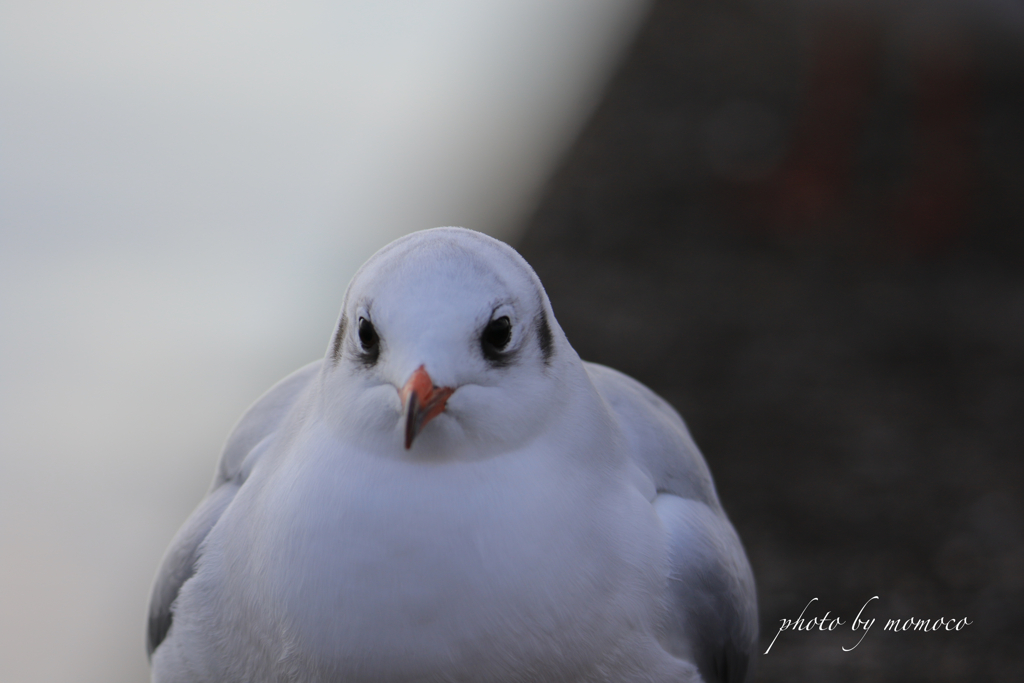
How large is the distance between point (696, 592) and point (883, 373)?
2569mm

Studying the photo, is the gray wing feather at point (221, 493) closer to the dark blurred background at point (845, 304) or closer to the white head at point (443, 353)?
the white head at point (443, 353)

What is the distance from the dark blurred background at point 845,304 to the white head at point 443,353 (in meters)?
1.48

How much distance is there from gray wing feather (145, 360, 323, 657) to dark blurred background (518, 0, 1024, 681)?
4.66ft

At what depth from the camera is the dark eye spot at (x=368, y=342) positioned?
1.12 meters

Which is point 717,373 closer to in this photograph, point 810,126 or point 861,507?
point 861,507

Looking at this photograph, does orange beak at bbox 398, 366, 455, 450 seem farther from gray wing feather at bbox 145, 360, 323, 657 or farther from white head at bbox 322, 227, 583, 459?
gray wing feather at bbox 145, 360, 323, 657

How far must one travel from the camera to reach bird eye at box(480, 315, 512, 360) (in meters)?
1.11

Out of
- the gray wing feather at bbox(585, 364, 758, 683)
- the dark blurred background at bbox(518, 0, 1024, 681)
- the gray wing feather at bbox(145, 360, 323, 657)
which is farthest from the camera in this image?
the dark blurred background at bbox(518, 0, 1024, 681)

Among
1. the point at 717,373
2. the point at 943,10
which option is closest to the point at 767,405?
the point at 717,373

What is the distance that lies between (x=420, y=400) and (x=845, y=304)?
3502 millimetres

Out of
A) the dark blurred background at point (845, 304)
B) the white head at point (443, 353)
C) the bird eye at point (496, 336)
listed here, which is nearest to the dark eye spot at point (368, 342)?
the white head at point (443, 353)

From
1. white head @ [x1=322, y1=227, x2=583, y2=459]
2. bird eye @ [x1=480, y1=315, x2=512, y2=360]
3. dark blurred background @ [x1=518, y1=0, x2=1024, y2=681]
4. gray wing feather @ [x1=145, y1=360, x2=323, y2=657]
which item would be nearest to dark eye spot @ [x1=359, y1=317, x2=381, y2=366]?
white head @ [x1=322, y1=227, x2=583, y2=459]

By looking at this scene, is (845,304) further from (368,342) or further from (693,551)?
(368,342)

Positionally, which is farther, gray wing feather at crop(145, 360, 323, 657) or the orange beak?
gray wing feather at crop(145, 360, 323, 657)
